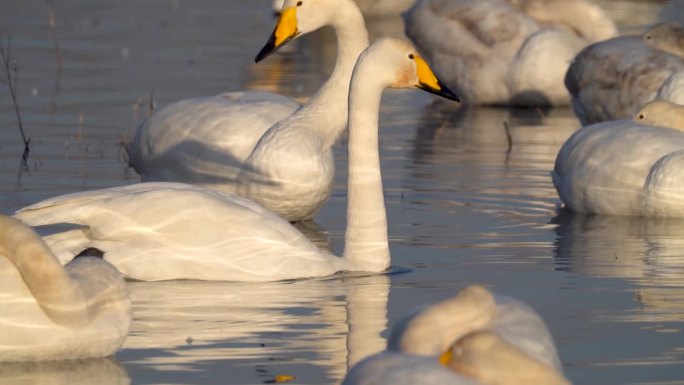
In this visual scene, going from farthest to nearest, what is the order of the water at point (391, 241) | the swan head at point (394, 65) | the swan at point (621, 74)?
the swan at point (621, 74) < the swan head at point (394, 65) < the water at point (391, 241)

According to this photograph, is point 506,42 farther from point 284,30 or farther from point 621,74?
point 284,30

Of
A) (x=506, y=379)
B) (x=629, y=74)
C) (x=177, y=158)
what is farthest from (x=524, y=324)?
(x=629, y=74)

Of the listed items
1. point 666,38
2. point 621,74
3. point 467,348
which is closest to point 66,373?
point 467,348

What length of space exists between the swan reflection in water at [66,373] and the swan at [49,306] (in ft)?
0.10

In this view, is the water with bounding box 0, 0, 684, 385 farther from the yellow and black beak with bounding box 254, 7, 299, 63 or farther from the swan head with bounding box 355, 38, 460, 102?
the yellow and black beak with bounding box 254, 7, 299, 63

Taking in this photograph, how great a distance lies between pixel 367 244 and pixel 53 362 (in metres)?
2.39

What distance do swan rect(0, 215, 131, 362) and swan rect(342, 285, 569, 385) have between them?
1438 millimetres

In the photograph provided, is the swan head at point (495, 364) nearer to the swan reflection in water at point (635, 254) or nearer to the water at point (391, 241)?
the water at point (391, 241)

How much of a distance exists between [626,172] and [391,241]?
5.87ft

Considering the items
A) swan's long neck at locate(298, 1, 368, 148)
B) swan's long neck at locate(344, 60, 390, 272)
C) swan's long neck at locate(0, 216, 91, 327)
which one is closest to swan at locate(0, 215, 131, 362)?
swan's long neck at locate(0, 216, 91, 327)

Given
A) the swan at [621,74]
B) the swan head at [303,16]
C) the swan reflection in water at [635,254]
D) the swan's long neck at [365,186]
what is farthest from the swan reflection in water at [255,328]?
the swan at [621,74]

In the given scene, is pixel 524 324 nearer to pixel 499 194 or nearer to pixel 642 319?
pixel 642 319

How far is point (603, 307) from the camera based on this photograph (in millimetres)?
8422

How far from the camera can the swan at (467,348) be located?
16.8ft
